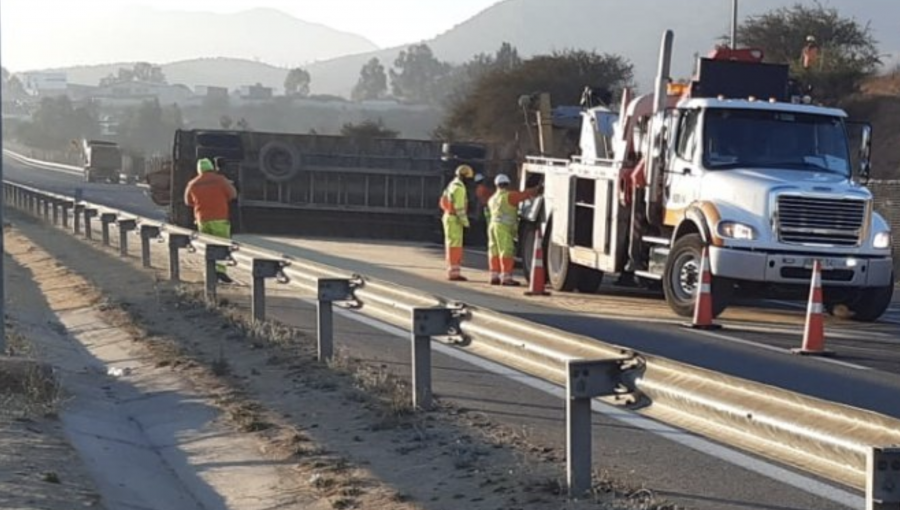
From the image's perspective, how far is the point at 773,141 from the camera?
16.4 m

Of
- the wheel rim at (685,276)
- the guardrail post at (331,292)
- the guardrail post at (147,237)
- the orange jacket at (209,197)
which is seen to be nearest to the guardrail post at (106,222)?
the guardrail post at (147,237)

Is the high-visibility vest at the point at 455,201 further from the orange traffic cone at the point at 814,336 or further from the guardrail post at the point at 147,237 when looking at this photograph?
the orange traffic cone at the point at 814,336

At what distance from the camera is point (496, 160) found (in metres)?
27.9

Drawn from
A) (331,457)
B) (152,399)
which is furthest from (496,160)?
(331,457)

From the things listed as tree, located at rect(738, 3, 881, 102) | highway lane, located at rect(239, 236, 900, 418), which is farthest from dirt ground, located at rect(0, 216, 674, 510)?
tree, located at rect(738, 3, 881, 102)

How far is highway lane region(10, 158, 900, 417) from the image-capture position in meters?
10.9

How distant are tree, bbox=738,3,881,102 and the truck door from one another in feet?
87.9

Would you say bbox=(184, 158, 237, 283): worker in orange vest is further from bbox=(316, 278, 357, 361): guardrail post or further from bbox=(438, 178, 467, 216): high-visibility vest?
bbox=(316, 278, 357, 361): guardrail post

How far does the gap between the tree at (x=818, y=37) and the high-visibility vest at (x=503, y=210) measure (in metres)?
23.6

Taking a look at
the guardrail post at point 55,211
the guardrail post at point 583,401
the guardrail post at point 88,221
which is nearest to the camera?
the guardrail post at point 583,401

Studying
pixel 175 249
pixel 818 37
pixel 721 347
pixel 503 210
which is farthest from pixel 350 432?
pixel 818 37

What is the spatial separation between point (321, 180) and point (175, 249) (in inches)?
415

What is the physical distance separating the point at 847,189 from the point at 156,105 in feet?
296

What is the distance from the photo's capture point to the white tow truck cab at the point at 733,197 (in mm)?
15352
